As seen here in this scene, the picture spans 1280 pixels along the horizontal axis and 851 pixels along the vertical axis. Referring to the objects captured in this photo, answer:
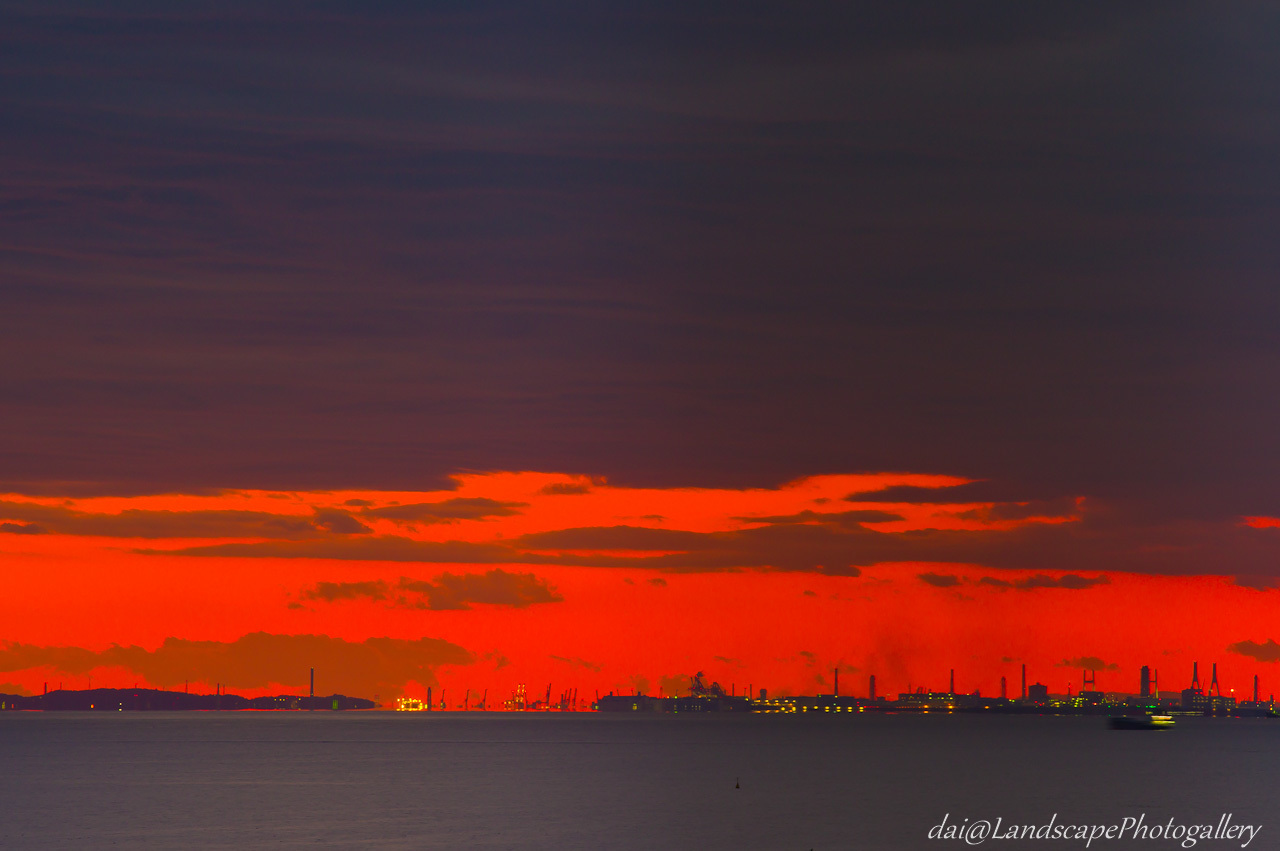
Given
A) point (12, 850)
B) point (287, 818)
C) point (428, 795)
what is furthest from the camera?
point (428, 795)

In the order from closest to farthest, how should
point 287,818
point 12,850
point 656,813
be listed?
point 12,850 < point 287,818 < point 656,813

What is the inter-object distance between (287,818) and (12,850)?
93.3 ft

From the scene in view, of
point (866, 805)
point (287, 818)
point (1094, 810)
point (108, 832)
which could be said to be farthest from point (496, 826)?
point (1094, 810)

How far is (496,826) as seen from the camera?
13750 cm

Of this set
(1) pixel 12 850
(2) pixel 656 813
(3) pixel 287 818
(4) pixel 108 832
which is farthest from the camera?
(2) pixel 656 813

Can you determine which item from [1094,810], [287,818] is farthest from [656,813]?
[1094,810]

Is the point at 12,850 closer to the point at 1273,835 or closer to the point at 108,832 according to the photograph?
the point at 108,832

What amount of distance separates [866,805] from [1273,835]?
41.7 m

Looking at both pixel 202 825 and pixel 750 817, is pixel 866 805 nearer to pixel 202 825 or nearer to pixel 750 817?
pixel 750 817

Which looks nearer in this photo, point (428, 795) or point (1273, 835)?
point (1273, 835)

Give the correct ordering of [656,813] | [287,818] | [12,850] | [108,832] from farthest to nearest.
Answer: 1. [656,813]
2. [287,818]
3. [108,832]
4. [12,850]

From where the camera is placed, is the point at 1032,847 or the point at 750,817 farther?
the point at 750,817

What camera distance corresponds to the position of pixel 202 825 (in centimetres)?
13750

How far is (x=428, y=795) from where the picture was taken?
173375 millimetres
